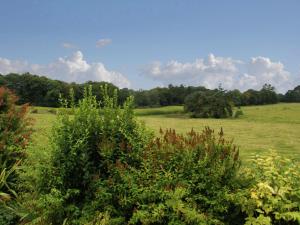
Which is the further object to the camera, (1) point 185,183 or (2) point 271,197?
(1) point 185,183

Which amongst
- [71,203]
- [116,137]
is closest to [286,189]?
[116,137]

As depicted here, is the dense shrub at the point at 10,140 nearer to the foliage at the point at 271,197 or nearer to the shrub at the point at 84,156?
the shrub at the point at 84,156

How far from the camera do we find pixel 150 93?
77.0 metres

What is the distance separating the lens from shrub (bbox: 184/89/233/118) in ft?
183

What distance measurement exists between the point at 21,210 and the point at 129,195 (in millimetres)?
2115

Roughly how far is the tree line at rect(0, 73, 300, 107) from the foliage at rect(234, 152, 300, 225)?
51085mm

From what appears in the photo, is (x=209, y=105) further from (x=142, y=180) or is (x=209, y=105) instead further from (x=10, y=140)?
(x=142, y=180)

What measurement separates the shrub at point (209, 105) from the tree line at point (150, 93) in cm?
169

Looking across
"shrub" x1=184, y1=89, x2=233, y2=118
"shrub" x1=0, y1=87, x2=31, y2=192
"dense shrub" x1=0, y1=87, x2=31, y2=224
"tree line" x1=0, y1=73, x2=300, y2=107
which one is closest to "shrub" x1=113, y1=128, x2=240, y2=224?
"dense shrub" x1=0, y1=87, x2=31, y2=224

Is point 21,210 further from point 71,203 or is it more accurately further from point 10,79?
point 10,79

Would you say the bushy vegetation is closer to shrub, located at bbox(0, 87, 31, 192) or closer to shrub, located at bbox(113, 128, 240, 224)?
shrub, located at bbox(113, 128, 240, 224)

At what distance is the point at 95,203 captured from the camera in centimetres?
600

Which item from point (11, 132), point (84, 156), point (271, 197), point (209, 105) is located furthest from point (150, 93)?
point (271, 197)

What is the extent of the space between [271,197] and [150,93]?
71595 millimetres
